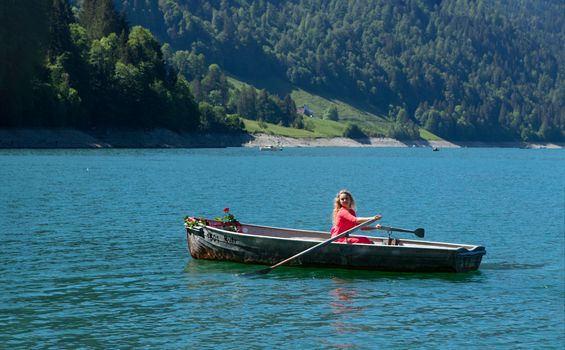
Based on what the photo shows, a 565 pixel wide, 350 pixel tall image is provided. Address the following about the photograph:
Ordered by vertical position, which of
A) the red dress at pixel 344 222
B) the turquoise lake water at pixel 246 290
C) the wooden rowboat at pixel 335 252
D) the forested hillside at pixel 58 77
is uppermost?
the forested hillside at pixel 58 77

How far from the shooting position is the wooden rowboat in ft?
115

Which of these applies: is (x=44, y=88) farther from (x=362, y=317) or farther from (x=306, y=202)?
(x=362, y=317)

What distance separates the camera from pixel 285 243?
36.8 m

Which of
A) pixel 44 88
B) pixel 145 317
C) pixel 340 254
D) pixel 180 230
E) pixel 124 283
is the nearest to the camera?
pixel 145 317

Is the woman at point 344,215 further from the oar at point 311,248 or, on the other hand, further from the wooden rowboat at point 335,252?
the wooden rowboat at point 335,252

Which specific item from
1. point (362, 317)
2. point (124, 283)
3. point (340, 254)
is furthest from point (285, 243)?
point (362, 317)

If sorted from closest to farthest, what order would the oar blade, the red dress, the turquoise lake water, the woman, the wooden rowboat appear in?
1. the turquoise lake water
2. the wooden rowboat
3. the oar blade
4. the woman
5. the red dress

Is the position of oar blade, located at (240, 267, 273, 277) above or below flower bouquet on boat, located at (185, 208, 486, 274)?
below

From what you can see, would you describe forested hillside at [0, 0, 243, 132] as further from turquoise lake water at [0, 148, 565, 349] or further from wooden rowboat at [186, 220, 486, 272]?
wooden rowboat at [186, 220, 486, 272]

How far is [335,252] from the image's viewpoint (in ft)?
118

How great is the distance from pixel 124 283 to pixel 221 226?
718 cm

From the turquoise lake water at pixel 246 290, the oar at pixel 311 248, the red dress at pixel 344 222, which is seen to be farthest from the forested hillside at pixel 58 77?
the red dress at pixel 344 222

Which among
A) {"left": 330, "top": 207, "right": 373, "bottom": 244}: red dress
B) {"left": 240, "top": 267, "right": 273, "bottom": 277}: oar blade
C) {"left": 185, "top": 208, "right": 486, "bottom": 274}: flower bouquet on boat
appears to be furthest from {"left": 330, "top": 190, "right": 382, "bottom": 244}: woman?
{"left": 240, "top": 267, "right": 273, "bottom": 277}: oar blade

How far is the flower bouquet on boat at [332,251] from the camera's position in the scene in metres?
35.1
